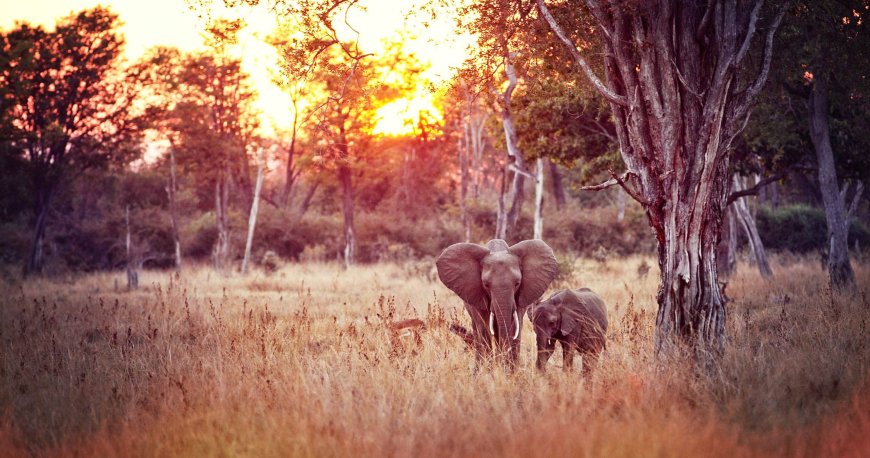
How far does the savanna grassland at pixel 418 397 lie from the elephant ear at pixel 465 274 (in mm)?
796

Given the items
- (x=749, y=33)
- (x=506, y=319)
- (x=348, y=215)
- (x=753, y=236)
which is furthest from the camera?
(x=348, y=215)

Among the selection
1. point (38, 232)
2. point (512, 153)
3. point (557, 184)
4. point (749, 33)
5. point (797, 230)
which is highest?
point (557, 184)

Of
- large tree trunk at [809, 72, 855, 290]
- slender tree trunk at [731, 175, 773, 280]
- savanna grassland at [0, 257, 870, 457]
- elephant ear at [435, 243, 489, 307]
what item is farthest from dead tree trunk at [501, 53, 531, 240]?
elephant ear at [435, 243, 489, 307]

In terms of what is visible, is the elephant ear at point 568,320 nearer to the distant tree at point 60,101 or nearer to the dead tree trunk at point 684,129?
the dead tree trunk at point 684,129

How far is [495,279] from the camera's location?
8.31 meters

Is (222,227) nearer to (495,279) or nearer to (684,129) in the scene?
(495,279)

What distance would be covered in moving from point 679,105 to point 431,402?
14.3 feet

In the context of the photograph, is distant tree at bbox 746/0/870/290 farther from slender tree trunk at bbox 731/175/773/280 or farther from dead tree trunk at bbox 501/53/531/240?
dead tree trunk at bbox 501/53/531/240

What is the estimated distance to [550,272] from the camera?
866cm

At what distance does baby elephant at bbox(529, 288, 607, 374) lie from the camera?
331 inches

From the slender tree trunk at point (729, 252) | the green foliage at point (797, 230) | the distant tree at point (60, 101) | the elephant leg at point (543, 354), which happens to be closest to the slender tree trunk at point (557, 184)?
the green foliage at point (797, 230)

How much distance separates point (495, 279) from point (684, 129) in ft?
9.14

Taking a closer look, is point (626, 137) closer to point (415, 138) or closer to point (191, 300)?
point (191, 300)

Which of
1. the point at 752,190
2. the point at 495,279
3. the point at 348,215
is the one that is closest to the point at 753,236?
the point at 752,190
